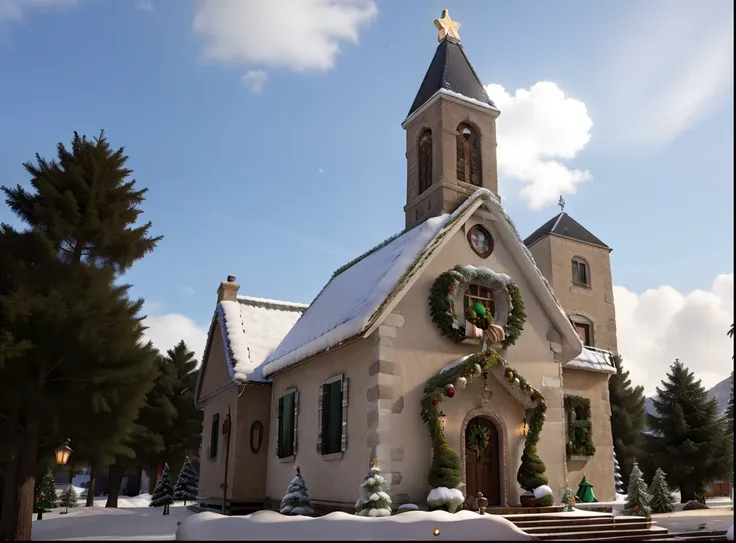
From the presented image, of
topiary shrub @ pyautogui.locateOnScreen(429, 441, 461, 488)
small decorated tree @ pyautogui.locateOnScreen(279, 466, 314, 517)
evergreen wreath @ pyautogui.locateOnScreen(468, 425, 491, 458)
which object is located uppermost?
evergreen wreath @ pyautogui.locateOnScreen(468, 425, 491, 458)

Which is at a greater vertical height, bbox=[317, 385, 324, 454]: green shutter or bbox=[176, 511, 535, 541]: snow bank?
bbox=[317, 385, 324, 454]: green shutter

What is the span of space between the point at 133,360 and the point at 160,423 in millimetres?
21184

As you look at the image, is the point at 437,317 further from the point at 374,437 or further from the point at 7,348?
the point at 7,348

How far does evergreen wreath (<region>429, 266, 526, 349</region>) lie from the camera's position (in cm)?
1576

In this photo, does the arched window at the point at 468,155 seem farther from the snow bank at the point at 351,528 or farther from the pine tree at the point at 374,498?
the snow bank at the point at 351,528

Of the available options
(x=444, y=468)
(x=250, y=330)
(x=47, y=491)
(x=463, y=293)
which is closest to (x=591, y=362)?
(x=463, y=293)

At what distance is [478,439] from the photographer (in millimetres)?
15539

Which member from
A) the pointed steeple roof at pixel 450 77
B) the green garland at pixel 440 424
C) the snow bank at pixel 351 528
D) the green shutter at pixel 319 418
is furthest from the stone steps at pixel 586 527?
the pointed steeple roof at pixel 450 77

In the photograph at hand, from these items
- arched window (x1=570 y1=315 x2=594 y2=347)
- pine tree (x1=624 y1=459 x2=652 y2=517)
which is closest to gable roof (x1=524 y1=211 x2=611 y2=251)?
arched window (x1=570 y1=315 x2=594 y2=347)

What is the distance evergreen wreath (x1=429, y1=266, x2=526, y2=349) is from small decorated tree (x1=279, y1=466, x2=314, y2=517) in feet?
17.0

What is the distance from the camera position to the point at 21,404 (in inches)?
553

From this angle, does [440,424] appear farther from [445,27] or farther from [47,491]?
[47,491]

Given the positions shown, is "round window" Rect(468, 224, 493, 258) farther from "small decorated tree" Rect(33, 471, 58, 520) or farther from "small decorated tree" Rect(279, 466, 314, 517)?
"small decorated tree" Rect(33, 471, 58, 520)

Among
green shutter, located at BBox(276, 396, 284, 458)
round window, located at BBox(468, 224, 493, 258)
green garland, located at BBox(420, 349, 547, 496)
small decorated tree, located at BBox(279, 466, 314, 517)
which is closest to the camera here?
green garland, located at BBox(420, 349, 547, 496)
